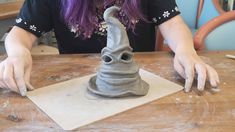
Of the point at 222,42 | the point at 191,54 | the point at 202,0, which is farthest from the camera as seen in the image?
the point at 202,0

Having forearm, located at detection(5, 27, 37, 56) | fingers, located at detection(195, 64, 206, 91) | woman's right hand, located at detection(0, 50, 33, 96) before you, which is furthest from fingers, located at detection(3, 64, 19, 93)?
fingers, located at detection(195, 64, 206, 91)

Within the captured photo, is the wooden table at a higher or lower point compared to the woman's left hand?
lower

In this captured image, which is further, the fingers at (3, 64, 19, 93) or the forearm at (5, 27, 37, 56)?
the forearm at (5, 27, 37, 56)

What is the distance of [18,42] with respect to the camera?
0.95m

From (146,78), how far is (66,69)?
0.22 meters

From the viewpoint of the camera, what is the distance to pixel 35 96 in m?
0.74

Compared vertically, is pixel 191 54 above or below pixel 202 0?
above

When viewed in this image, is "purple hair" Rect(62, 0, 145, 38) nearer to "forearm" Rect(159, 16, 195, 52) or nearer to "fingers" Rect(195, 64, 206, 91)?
"forearm" Rect(159, 16, 195, 52)

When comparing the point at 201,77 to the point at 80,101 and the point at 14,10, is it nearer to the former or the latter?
the point at 80,101

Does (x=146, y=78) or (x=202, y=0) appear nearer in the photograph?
(x=146, y=78)

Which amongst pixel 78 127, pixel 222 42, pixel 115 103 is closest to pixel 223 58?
pixel 222 42

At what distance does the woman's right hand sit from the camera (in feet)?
2.45

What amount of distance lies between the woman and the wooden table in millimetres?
864

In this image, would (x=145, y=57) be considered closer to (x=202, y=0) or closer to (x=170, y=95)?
(x=170, y=95)
